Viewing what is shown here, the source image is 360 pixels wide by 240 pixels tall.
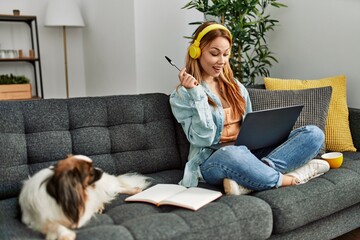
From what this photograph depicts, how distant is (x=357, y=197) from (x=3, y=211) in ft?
5.17

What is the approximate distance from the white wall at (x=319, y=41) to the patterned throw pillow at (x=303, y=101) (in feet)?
1.61

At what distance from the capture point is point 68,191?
52.7 inches

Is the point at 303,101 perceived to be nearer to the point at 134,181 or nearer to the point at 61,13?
the point at 134,181

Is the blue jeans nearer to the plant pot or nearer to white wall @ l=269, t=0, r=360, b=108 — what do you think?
white wall @ l=269, t=0, r=360, b=108

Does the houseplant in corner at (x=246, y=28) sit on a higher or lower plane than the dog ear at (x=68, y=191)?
higher

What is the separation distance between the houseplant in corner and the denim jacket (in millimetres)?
943

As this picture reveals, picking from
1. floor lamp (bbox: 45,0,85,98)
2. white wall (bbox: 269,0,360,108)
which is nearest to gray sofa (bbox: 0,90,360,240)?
white wall (bbox: 269,0,360,108)

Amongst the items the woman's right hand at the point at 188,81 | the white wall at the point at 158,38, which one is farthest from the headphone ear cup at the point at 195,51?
the white wall at the point at 158,38

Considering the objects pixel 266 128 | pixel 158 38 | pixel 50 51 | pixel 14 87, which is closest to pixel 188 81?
pixel 266 128

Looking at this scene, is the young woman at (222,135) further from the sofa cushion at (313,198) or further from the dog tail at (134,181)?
the dog tail at (134,181)

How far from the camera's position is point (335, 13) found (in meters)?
2.74

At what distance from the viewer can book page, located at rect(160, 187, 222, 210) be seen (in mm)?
1545

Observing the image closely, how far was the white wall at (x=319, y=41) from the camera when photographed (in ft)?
8.71

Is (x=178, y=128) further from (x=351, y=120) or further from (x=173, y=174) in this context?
(x=351, y=120)
